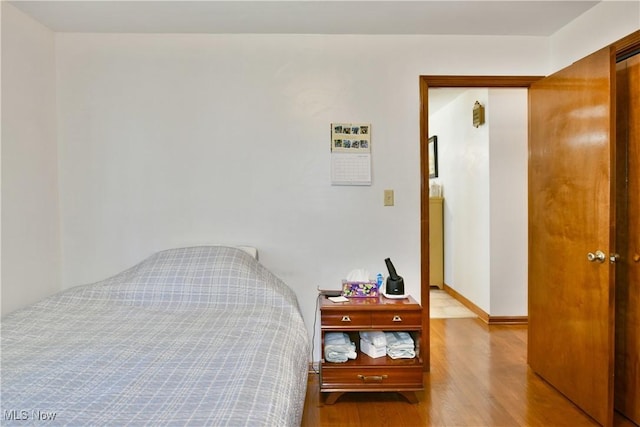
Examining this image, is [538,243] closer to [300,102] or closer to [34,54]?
[300,102]

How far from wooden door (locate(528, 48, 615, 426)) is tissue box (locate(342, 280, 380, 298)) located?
1.07 m

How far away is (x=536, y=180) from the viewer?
102 inches

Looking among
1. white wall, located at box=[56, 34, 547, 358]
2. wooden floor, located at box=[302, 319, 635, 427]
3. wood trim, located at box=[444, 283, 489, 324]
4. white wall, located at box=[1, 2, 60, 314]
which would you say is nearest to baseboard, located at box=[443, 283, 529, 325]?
wood trim, located at box=[444, 283, 489, 324]

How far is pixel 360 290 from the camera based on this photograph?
2.46 metres

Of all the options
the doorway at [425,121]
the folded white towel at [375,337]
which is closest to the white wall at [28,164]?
the folded white towel at [375,337]

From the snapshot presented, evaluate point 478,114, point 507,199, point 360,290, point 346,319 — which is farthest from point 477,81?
point 346,319

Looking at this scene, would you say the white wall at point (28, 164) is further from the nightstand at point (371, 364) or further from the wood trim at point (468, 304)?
the wood trim at point (468, 304)

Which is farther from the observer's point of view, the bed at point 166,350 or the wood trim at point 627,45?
the wood trim at point 627,45

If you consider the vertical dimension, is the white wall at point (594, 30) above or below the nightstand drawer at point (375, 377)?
above

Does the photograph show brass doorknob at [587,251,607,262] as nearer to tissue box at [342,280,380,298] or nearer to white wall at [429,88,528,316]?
tissue box at [342,280,380,298]

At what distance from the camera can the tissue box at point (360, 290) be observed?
2.44m

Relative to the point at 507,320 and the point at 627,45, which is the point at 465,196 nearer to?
the point at 507,320

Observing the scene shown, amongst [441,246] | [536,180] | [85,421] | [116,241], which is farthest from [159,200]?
[441,246]

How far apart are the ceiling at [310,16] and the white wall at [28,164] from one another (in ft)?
0.59
